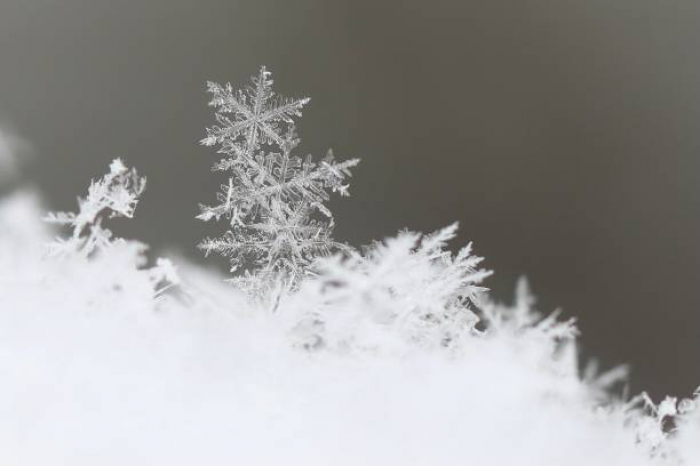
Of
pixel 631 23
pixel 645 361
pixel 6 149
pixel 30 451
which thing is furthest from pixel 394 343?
pixel 631 23

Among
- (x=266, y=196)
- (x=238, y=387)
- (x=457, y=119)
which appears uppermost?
(x=457, y=119)

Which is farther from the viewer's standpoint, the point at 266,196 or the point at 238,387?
the point at 266,196

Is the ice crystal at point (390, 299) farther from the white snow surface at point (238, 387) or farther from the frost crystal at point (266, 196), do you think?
the frost crystal at point (266, 196)

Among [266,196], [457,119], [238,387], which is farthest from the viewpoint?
[457,119]

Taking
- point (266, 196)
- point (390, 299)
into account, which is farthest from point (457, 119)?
point (390, 299)

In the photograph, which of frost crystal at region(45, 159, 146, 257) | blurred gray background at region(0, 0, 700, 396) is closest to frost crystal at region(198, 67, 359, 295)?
frost crystal at region(45, 159, 146, 257)

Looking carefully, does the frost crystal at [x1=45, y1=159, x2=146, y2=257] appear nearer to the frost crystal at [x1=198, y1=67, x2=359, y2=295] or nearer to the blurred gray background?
the frost crystal at [x1=198, y1=67, x2=359, y2=295]

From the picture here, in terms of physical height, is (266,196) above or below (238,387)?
above

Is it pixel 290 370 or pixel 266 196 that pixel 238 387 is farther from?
pixel 266 196
